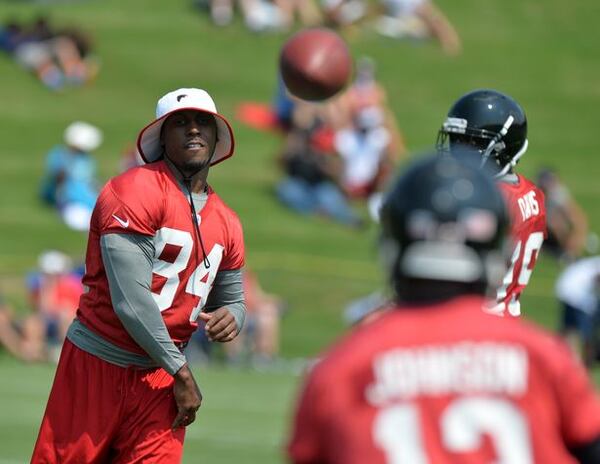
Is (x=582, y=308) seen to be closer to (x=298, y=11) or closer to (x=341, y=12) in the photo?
(x=341, y=12)

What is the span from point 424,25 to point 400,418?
22009 millimetres

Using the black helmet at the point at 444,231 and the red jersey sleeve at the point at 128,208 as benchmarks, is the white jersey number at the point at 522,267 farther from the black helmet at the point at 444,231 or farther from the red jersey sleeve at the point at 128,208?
the black helmet at the point at 444,231

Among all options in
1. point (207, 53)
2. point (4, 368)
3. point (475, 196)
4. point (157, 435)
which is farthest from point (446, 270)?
point (207, 53)

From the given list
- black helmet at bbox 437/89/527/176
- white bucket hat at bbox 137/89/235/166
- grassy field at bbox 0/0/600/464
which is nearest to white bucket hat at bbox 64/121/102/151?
grassy field at bbox 0/0/600/464

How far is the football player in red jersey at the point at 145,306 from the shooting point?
5.31 m

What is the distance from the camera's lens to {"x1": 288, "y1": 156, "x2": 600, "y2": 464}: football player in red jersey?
303 cm

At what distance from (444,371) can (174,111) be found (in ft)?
9.00

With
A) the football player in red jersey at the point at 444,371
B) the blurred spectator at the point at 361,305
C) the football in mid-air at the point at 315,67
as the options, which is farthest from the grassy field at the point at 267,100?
the football player in red jersey at the point at 444,371

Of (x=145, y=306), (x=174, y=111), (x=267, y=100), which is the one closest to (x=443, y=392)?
(x=145, y=306)

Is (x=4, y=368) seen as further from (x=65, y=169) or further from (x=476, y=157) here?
(x=476, y=157)

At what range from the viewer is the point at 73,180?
667 inches

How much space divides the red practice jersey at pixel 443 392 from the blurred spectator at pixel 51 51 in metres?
18.4

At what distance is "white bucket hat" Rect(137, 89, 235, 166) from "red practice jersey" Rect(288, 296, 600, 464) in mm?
2589

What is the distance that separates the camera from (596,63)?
24922mm
